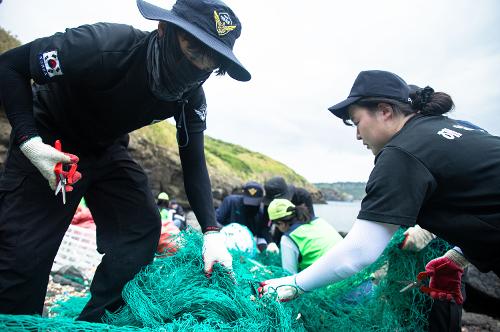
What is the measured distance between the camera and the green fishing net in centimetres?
154

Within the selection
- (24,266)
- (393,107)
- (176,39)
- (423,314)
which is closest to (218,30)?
(176,39)

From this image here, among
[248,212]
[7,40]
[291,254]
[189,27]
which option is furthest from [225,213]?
[7,40]

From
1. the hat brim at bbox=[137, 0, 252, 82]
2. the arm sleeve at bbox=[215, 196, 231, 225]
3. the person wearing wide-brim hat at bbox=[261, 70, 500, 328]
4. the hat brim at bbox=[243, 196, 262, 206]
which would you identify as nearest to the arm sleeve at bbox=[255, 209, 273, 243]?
the hat brim at bbox=[243, 196, 262, 206]

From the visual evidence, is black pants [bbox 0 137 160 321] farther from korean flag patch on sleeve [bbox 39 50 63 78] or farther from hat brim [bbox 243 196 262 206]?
hat brim [bbox 243 196 262 206]

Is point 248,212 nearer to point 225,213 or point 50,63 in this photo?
point 225,213

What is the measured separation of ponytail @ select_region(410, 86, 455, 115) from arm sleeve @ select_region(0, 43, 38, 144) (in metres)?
2.05

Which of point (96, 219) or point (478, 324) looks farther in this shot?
point (478, 324)

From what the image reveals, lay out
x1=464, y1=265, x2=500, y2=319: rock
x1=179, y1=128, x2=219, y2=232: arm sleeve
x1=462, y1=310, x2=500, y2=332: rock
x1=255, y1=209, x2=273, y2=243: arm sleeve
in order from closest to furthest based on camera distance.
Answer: x1=179, y1=128, x2=219, y2=232: arm sleeve, x1=462, y1=310, x2=500, y2=332: rock, x1=464, y1=265, x2=500, y2=319: rock, x1=255, y1=209, x2=273, y2=243: arm sleeve

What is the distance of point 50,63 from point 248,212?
16.6ft

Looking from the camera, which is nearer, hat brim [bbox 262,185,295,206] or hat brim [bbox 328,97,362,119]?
hat brim [bbox 328,97,362,119]

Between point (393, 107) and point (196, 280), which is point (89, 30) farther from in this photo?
point (393, 107)

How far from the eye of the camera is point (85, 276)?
167 inches

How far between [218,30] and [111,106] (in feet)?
2.41

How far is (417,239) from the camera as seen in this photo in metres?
2.55
